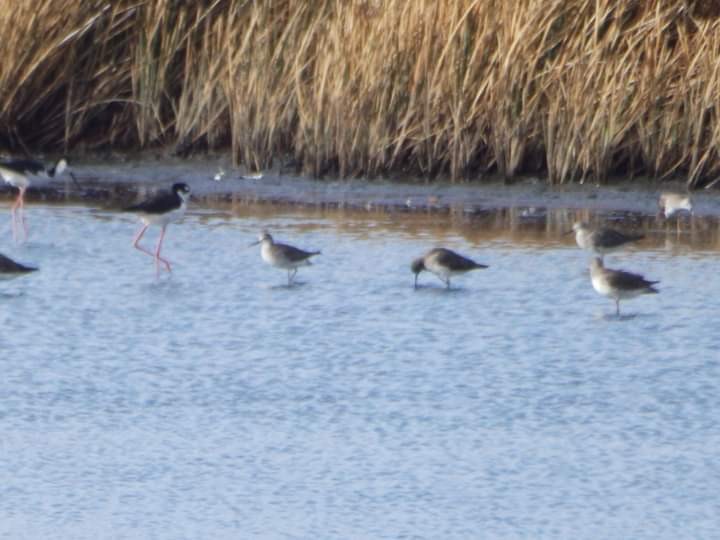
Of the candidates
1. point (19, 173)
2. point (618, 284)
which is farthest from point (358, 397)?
point (19, 173)

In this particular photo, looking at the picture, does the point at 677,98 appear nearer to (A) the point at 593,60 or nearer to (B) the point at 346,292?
(A) the point at 593,60

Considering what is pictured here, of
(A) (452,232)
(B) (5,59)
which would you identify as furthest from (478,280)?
(B) (5,59)

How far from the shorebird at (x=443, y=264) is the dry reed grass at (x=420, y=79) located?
2817 millimetres

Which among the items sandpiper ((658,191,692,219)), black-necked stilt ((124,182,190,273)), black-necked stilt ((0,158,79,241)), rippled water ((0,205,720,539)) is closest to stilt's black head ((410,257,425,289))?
rippled water ((0,205,720,539))

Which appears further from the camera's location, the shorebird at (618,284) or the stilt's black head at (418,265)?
the stilt's black head at (418,265)

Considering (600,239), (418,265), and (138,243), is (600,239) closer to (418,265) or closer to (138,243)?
(418,265)

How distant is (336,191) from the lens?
45.8 feet

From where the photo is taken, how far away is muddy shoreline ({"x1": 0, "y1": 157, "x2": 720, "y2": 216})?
13.3 meters

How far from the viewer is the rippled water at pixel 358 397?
6199 millimetres

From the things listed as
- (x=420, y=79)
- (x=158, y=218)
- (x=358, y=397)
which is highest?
(x=420, y=79)

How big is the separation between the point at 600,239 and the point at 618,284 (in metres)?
1.40

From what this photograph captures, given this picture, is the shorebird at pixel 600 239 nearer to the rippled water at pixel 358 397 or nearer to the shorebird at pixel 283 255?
the rippled water at pixel 358 397

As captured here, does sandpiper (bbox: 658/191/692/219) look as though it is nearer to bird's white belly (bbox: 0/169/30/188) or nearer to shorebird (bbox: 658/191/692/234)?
shorebird (bbox: 658/191/692/234)

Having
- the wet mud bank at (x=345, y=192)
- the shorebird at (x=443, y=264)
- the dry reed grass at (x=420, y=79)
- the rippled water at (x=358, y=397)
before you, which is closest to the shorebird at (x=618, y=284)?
the rippled water at (x=358, y=397)
